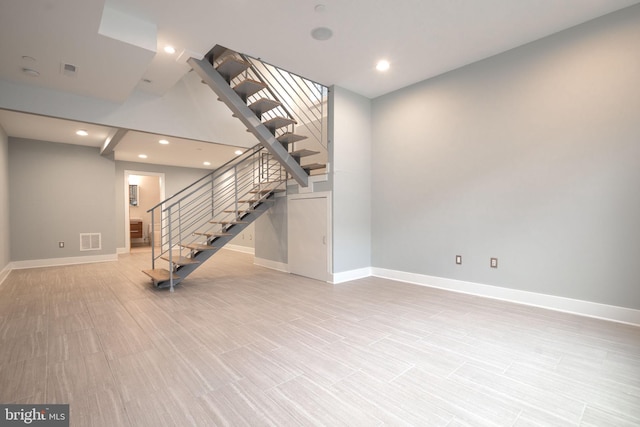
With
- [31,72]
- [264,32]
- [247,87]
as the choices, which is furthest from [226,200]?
[264,32]

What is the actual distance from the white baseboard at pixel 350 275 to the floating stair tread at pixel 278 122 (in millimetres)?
2446

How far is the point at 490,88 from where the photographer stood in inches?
140

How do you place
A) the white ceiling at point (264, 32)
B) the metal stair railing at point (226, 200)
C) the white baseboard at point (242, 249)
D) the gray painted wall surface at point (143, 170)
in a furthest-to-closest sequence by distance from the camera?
the white baseboard at point (242, 249)
the gray painted wall surface at point (143, 170)
the metal stair railing at point (226, 200)
the white ceiling at point (264, 32)

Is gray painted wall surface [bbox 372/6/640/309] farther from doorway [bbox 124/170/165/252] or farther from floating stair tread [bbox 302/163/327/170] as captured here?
doorway [bbox 124/170/165/252]

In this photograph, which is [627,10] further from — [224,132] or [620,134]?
[224,132]

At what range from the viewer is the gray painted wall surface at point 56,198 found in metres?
5.79

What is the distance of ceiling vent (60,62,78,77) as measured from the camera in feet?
10.5

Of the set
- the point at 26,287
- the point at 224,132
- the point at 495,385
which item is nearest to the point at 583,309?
the point at 495,385

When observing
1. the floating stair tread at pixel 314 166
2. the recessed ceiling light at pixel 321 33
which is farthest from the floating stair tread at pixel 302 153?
the recessed ceiling light at pixel 321 33

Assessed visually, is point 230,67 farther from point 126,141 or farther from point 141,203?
point 141,203

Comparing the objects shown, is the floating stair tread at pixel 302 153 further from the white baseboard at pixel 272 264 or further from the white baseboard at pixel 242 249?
the white baseboard at pixel 242 249

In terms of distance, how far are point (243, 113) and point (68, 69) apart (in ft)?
6.68

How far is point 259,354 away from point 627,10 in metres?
4.66

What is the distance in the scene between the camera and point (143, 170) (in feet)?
27.2
